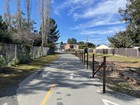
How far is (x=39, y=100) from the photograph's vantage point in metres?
8.24

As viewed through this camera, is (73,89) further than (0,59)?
No

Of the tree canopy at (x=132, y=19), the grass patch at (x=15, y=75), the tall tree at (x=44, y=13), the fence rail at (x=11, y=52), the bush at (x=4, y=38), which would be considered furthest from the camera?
the tall tree at (x=44, y=13)

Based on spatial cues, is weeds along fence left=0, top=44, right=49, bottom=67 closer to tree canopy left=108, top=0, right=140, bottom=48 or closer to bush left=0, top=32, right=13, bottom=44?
bush left=0, top=32, right=13, bottom=44

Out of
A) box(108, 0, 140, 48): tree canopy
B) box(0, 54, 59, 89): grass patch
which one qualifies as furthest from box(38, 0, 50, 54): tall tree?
box(0, 54, 59, 89): grass patch

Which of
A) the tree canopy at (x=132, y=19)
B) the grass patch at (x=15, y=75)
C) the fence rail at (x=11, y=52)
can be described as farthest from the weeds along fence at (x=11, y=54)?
the tree canopy at (x=132, y=19)

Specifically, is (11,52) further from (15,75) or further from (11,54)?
(15,75)

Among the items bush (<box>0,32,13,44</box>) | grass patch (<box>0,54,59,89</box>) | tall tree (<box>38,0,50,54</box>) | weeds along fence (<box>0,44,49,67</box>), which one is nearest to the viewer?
grass patch (<box>0,54,59,89</box>)

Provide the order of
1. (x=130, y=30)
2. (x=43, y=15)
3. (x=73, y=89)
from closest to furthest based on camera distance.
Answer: (x=73, y=89) → (x=130, y=30) → (x=43, y=15)

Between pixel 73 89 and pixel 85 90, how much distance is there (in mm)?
517

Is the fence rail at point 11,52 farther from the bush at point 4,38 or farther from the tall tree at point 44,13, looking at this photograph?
the tall tree at point 44,13

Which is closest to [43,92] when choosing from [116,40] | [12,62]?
[12,62]

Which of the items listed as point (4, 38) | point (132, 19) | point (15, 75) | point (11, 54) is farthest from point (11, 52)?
point (132, 19)

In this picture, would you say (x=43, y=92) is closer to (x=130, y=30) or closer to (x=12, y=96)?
(x=12, y=96)

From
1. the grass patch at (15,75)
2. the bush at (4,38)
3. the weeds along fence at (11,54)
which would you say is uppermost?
the bush at (4,38)
